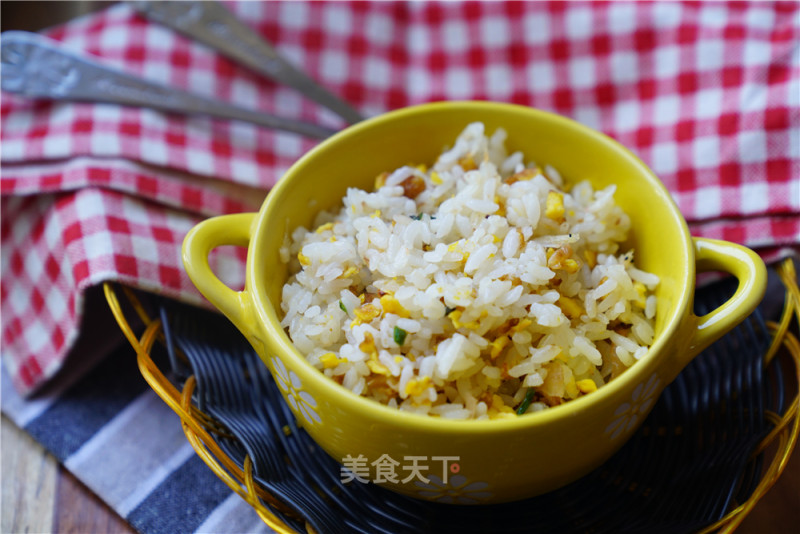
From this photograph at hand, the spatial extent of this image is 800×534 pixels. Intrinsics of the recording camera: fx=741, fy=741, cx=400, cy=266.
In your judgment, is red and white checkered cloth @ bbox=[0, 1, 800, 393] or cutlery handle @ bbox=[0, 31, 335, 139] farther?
cutlery handle @ bbox=[0, 31, 335, 139]

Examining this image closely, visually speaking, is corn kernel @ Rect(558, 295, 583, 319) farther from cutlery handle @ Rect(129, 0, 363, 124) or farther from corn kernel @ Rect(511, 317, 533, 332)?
cutlery handle @ Rect(129, 0, 363, 124)

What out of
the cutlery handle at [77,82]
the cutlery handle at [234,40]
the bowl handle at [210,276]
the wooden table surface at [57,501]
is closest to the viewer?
the bowl handle at [210,276]

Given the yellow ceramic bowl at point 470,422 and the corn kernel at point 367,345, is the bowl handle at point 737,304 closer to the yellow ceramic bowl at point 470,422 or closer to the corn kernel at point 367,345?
the yellow ceramic bowl at point 470,422

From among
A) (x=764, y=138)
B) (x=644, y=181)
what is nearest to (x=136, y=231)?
(x=644, y=181)

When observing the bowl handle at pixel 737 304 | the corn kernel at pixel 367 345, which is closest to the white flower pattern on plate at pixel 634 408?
the bowl handle at pixel 737 304

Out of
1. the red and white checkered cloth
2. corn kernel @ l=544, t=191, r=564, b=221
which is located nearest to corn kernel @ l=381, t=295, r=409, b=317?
corn kernel @ l=544, t=191, r=564, b=221

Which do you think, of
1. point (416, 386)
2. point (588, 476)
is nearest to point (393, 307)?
point (416, 386)
